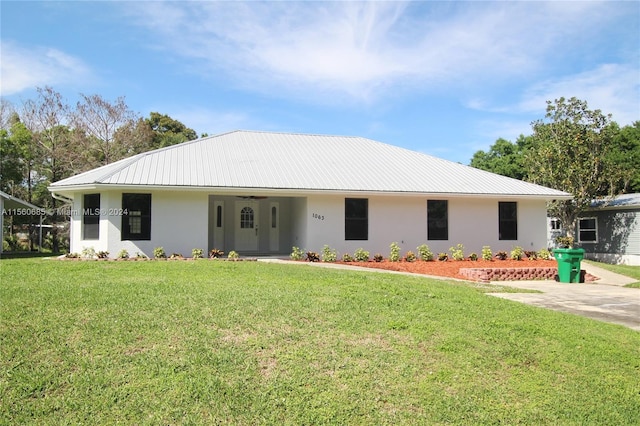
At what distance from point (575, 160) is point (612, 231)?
4026 mm

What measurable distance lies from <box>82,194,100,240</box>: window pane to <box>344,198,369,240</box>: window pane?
8777 millimetres

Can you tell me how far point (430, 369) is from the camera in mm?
5660

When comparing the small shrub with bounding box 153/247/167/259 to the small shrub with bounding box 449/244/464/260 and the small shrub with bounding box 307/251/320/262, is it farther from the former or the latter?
the small shrub with bounding box 449/244/464/260

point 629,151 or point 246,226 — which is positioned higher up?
point 629,151

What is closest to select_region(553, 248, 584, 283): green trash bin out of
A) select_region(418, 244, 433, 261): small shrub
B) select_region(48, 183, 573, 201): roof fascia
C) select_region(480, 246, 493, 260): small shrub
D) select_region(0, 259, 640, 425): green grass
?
select_region(480, 246, 493, 260): small shrub

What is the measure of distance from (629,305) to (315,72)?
40.6 ft

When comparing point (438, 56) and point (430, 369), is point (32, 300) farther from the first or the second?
point (438, 56)

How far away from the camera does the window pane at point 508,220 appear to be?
20.0 metres

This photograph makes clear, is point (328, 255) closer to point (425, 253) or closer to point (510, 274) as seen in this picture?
point (425, 253)

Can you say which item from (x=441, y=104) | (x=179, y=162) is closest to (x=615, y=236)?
(x=441, y=104)

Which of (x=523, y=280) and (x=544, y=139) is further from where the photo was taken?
(x=544, y=139)

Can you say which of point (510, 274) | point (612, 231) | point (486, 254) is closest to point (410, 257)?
point (486, 254)

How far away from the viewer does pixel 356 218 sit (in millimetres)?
18672

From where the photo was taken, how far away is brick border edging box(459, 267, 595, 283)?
48.9 feet
